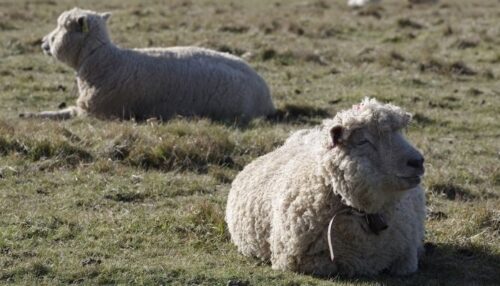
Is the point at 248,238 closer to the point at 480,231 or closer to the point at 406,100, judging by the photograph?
the point at 480,231

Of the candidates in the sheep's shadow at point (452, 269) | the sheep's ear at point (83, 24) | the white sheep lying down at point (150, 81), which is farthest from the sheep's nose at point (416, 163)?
the sheep's ear at point (83, 24)

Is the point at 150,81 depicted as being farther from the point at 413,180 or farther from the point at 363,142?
the point at 413,180

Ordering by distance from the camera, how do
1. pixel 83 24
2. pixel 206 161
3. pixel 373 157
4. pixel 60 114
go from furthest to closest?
pixel 83 24 → pixel 60 114 → pixel 206 161 → pixel 373 157

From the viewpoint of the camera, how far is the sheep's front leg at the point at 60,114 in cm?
1210

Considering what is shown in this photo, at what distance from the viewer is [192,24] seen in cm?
2209

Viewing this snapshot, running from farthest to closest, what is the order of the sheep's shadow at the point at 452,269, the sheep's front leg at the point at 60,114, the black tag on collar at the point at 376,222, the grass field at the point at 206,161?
the sheep's front leg at the point at 60,114 < the grass field at the point at 206,161 < the sheep's shadow at the point at 452,269 < the black tag on collar at the point at 376,222

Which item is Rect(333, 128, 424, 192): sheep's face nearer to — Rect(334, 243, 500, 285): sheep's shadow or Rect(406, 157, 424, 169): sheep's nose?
Rect(406, 157, 424, 169): sheep's nose

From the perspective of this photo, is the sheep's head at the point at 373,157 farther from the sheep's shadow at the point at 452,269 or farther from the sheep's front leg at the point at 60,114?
the sheep's front leg at the point at 60,114

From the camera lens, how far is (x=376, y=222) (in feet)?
19.9

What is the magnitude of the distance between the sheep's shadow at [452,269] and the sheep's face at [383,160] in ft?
2.52

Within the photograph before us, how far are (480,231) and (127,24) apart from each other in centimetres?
1588

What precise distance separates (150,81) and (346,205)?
266 inches

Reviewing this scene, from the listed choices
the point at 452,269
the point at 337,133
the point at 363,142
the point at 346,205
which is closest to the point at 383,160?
the point at 363,142

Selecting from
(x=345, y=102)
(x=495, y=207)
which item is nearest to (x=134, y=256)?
(x=495, y=207)
